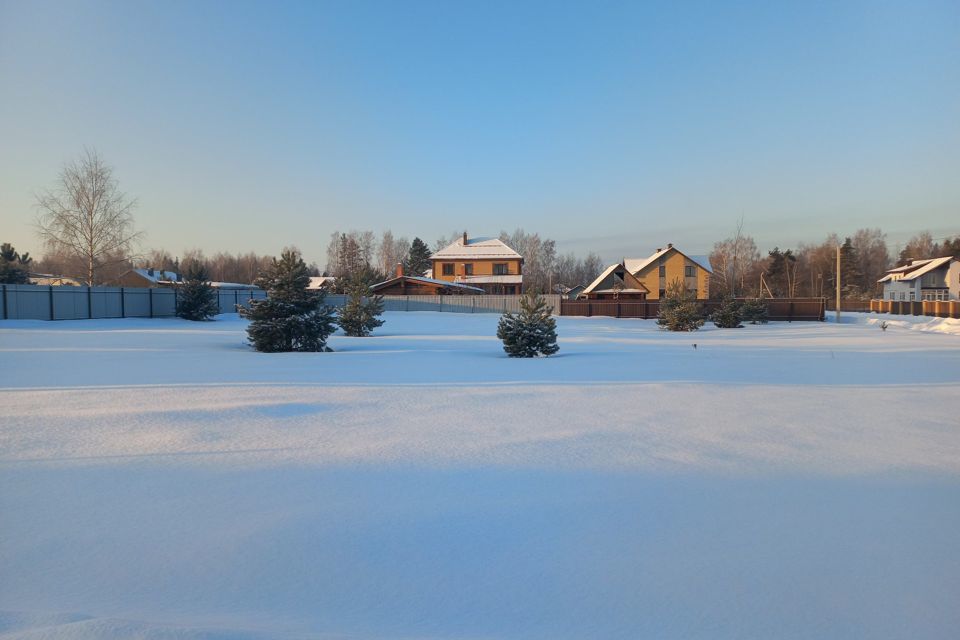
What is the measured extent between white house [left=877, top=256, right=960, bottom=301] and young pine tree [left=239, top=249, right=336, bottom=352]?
7194cm

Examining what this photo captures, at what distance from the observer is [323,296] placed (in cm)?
2005

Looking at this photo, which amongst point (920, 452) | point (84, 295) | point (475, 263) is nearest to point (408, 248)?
point (475, 263)

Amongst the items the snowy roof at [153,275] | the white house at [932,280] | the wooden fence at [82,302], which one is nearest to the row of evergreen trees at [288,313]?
the wooden fence at [82,302]

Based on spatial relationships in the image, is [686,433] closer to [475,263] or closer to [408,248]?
[475,263]

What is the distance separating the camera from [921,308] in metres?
53.8

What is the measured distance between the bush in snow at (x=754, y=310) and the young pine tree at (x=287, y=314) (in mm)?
33089

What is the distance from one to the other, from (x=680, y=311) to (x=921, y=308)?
36.0 m

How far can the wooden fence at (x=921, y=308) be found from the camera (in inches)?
1772

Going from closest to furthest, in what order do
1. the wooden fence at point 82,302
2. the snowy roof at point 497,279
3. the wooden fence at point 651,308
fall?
the wooden fence at point 82,302 < the wooden fence at point 651,308 < the snowy roof at point 497,279

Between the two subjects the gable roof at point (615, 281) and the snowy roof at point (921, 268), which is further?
the snowy roof at point (921, 268)

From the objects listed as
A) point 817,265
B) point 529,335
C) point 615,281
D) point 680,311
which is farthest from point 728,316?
point 817,265

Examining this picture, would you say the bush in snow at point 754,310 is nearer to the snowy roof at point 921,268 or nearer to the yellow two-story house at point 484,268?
the yellow two-story house at point 484,268

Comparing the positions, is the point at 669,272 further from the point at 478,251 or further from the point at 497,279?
the point at 478,251

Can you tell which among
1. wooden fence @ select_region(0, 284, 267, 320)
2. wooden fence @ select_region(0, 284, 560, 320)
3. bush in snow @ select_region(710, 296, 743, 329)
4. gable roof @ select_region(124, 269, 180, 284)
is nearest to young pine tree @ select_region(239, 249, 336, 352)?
wooden fence @ select_region(0, 284, 560, 320)
